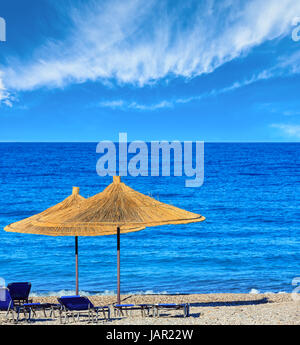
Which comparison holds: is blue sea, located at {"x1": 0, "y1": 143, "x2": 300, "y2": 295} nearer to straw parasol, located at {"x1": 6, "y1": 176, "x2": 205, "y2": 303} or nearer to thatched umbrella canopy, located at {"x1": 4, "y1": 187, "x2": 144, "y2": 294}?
thatched umbrella canopy, located at {"x1": 4, "y1": 187, "x2": 144, "y2": 294}

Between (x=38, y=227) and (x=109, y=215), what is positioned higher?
(x=109, y=215)

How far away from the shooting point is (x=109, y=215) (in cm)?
866

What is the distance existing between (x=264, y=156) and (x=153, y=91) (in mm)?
32447

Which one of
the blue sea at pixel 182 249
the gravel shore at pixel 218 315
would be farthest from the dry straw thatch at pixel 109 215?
the blue sea at pixel 182 249

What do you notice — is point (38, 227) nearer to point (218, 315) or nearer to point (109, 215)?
point (109, 215)

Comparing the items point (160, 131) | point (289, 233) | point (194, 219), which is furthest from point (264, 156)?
point (194, 219)

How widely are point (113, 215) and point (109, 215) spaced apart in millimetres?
74

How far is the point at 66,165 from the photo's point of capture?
67.2 meters

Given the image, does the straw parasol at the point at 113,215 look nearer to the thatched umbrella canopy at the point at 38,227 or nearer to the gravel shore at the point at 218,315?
the thatched umbrella canopy at the point at 38,227

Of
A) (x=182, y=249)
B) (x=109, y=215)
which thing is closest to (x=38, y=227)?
(x=109, y=215)

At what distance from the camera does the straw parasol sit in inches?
335

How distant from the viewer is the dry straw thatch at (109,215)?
8523 mm

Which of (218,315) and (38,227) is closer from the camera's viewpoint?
(218,315)
